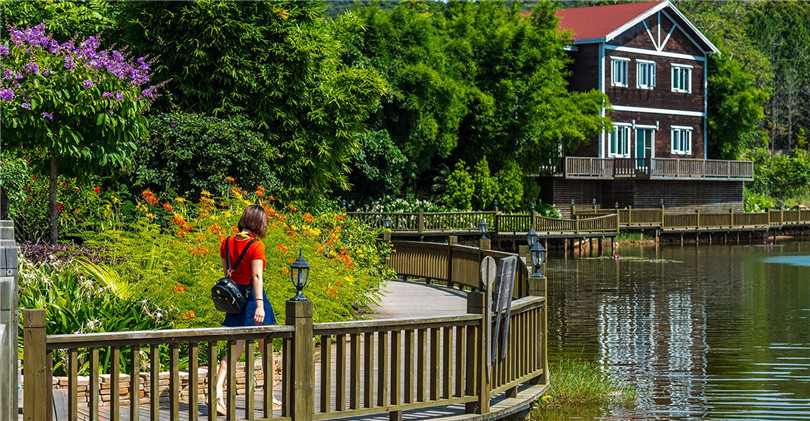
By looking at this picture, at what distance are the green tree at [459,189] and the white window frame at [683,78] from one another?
19.1m

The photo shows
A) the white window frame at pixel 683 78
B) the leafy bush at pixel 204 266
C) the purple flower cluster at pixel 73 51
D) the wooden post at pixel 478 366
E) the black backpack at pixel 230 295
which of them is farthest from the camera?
the white window frame at pixel 683 78

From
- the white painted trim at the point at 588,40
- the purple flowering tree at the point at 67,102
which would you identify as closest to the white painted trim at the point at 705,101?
the white painted trim at the point at 588,40

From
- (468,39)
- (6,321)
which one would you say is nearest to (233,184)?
(6,321)

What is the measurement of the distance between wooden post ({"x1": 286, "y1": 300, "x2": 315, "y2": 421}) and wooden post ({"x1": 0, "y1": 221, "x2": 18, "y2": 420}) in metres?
1.91

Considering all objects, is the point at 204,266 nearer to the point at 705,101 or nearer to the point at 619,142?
the point at 619,142

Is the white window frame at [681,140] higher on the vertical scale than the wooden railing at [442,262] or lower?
higher

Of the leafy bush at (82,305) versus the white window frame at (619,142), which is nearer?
the leafy bush at (82,305)

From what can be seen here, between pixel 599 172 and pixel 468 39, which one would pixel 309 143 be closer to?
pixel 468 39

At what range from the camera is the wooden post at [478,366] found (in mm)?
10016

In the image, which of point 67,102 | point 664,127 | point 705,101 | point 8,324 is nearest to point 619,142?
point 664,127

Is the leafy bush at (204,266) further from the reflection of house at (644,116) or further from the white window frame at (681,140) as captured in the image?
the white window frame at (681,140)

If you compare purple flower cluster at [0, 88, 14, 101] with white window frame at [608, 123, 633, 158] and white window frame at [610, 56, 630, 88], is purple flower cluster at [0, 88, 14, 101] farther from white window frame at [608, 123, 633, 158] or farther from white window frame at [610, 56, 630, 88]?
white window frame at [608, 123, 633, 158]

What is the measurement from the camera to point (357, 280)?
16938mm

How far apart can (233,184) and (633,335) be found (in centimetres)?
830
